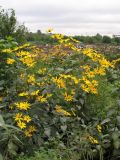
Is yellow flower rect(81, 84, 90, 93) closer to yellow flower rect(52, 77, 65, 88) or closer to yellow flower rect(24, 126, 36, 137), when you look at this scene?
yellow flower rect(52, 77, 65, 88)

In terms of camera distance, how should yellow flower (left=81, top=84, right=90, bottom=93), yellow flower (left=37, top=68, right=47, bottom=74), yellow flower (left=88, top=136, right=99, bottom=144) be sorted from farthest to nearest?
yellow flower (left=37, top=68, right=47, bottom=74), yellow flower (left=81, top=84, right=90, bottom=93), yellow flower (left=88, top=136, right=99, bottom=144)

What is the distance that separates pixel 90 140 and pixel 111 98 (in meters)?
1.09

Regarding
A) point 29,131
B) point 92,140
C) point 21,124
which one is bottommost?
point 92,140

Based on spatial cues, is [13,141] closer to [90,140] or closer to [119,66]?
[90,140]

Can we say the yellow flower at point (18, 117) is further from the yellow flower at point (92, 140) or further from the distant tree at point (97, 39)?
the distant tree at point (97, 39)

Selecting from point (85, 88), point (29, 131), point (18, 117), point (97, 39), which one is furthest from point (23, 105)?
point (97, 39)

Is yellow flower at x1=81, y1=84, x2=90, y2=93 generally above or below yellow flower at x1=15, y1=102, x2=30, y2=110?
above

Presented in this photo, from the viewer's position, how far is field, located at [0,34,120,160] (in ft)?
15.0

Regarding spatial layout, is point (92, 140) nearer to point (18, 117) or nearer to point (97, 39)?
point (18, 117)

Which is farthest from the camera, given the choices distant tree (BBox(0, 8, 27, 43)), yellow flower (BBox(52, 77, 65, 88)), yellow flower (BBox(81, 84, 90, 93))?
distant tree (BBox(0, 8, 27, 43))

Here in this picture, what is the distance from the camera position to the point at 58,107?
4883mm

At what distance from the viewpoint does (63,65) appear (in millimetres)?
5664

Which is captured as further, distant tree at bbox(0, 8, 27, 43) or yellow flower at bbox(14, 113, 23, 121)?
distant tree at bbox(0, 8, 27, 43)

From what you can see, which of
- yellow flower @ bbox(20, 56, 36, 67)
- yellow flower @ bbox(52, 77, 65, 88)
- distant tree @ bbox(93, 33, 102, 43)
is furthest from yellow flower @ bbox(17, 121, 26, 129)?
distant tree @ bbox(93, 33, 102, 43)
